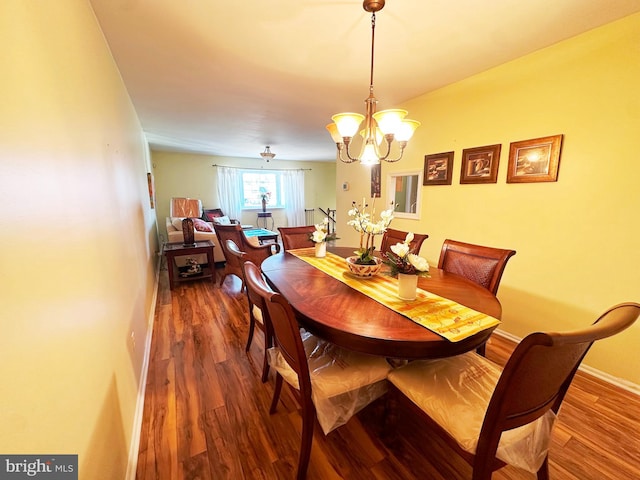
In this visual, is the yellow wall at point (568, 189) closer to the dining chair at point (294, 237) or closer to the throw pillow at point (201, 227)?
the dining chair at point (294, 237)

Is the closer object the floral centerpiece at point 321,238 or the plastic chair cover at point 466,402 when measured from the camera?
the plastic chair cover at point 466,402

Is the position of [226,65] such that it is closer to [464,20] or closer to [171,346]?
[464,20]

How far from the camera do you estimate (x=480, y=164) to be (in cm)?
238

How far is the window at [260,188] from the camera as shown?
734 cm

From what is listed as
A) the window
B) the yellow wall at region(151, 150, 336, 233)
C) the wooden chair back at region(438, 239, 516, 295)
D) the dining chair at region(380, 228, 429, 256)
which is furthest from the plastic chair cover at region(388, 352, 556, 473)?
the window

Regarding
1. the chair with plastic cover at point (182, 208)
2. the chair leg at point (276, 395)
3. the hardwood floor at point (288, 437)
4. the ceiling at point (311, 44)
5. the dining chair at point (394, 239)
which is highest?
the ceiling at point (311, 44)

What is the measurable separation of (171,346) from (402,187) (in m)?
3.00

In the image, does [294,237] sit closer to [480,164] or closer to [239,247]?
[239,247]

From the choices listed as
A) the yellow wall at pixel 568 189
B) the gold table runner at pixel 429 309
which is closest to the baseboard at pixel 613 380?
the yellow wall at pixel 568 189

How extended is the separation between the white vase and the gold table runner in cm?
3

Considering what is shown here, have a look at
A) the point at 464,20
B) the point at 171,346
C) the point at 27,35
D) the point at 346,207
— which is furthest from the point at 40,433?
the point at 346,207

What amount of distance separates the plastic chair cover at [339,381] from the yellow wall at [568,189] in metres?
1.68

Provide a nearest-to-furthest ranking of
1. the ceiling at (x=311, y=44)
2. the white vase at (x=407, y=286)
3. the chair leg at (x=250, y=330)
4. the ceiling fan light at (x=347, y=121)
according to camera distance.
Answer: the white vase at (x=407, y=286), the ceiling at (x=311, y=44), the ceiling fan light at (x=347, y=121), the chair leg at (x=250, y=330)

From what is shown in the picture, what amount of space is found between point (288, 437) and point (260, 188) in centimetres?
685
